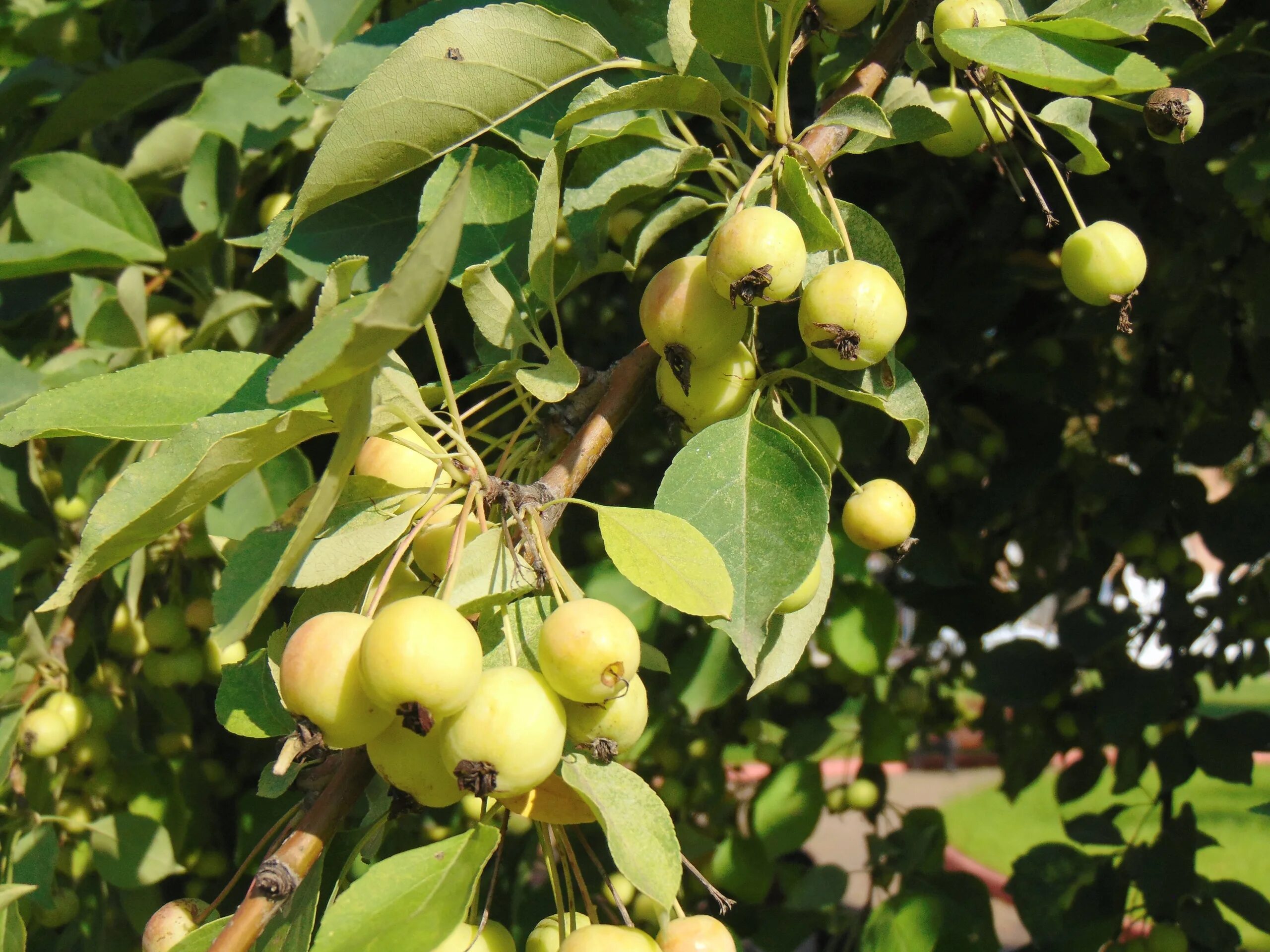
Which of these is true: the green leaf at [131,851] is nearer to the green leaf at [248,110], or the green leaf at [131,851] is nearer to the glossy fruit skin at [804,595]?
the green leaf at [248,110]

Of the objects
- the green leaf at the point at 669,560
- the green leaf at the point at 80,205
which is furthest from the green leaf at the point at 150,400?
the green leaf at the point at 80,205

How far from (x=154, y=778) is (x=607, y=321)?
147 cm

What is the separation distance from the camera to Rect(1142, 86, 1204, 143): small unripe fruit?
938 mm

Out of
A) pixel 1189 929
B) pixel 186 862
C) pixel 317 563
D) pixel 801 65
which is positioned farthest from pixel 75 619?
pixel 1189 929

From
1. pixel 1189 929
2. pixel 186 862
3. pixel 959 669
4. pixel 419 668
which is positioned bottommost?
pixel 959 669

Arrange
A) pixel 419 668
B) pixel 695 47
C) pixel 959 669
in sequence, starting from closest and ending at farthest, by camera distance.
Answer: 1. pixel 419 668
2. pixel 695 47
3. pixel 959 669

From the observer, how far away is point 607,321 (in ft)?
8.45

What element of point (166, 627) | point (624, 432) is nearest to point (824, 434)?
point (624, 432)

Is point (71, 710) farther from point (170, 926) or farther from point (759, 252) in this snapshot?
point (759, 252)

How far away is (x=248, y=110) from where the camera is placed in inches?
60.6

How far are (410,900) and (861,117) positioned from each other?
2.33ft

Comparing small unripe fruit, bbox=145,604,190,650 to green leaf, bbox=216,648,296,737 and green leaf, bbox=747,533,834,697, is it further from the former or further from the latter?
green leaf, bbox=747,533,834,697

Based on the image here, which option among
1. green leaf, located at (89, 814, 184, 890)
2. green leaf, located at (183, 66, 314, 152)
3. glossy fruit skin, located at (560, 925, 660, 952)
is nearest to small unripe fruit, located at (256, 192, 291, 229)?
green leaf, located at (183, 66, 314, 152)

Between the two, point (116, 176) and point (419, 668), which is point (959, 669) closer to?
point (116, 176)
